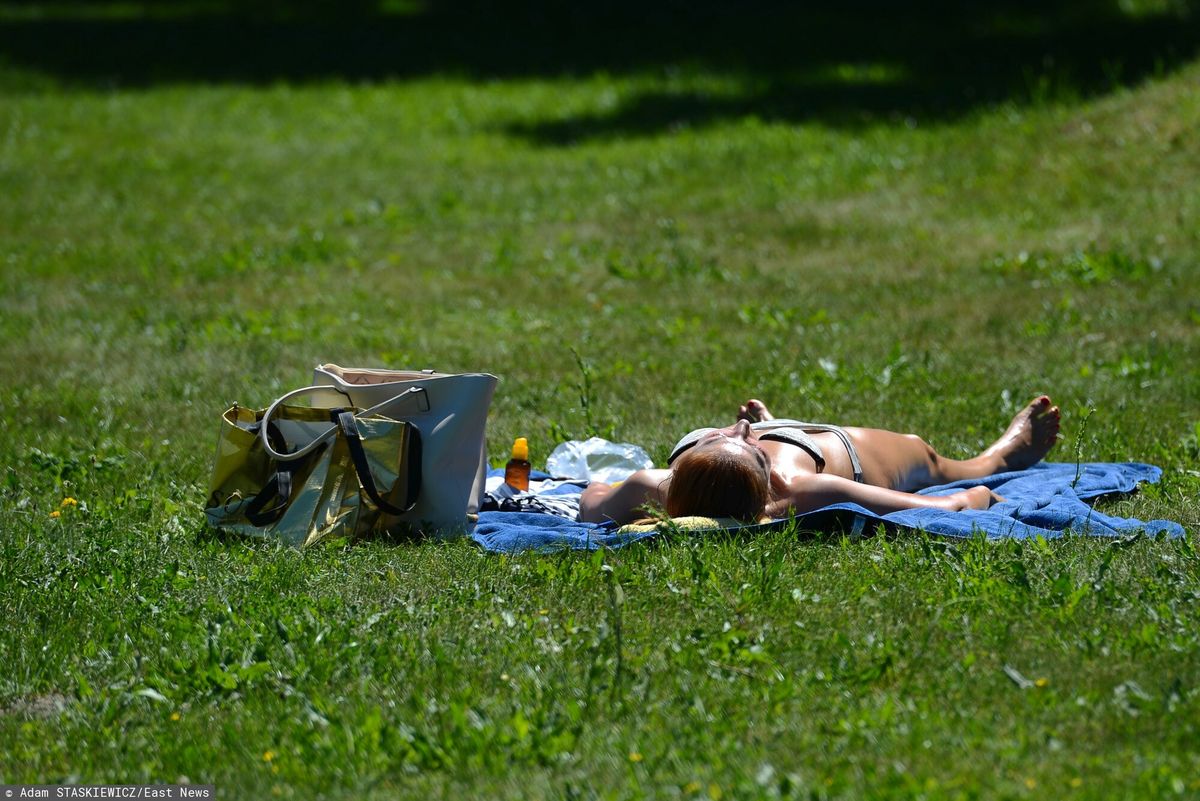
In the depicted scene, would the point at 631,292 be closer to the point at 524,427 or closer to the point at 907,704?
the point at 524,427

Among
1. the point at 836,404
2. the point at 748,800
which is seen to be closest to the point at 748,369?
the point at 836,404

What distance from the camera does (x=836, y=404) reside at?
783 centimetres

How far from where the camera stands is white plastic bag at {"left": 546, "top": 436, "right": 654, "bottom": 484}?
22.3 feet

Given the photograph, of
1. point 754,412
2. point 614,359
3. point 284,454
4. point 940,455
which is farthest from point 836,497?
point 614,359

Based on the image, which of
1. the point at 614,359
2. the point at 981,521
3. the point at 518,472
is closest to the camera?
the point at 981,521

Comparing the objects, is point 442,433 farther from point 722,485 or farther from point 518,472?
point 722,485

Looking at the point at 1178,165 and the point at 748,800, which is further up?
the point at 1178,165

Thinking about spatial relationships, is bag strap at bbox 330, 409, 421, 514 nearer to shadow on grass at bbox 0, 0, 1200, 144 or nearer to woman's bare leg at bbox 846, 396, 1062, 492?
woman's bare leg at bbox 846, 396, 1062, 492

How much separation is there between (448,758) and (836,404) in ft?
14.3

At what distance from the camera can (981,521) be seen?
5.60m

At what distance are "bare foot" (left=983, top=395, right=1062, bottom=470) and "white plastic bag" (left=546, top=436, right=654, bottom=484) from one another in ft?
5.51

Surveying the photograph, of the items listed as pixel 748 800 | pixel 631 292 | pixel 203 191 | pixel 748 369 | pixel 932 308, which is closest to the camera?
pixel 748 800

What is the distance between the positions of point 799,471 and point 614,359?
10.3 feet

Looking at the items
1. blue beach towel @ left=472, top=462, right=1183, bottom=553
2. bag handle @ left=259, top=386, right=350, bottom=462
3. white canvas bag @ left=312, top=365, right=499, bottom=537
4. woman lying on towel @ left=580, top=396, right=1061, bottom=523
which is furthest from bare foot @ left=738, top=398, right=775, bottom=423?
bag handle @ left=259, top=386, right=350, bottom=462
